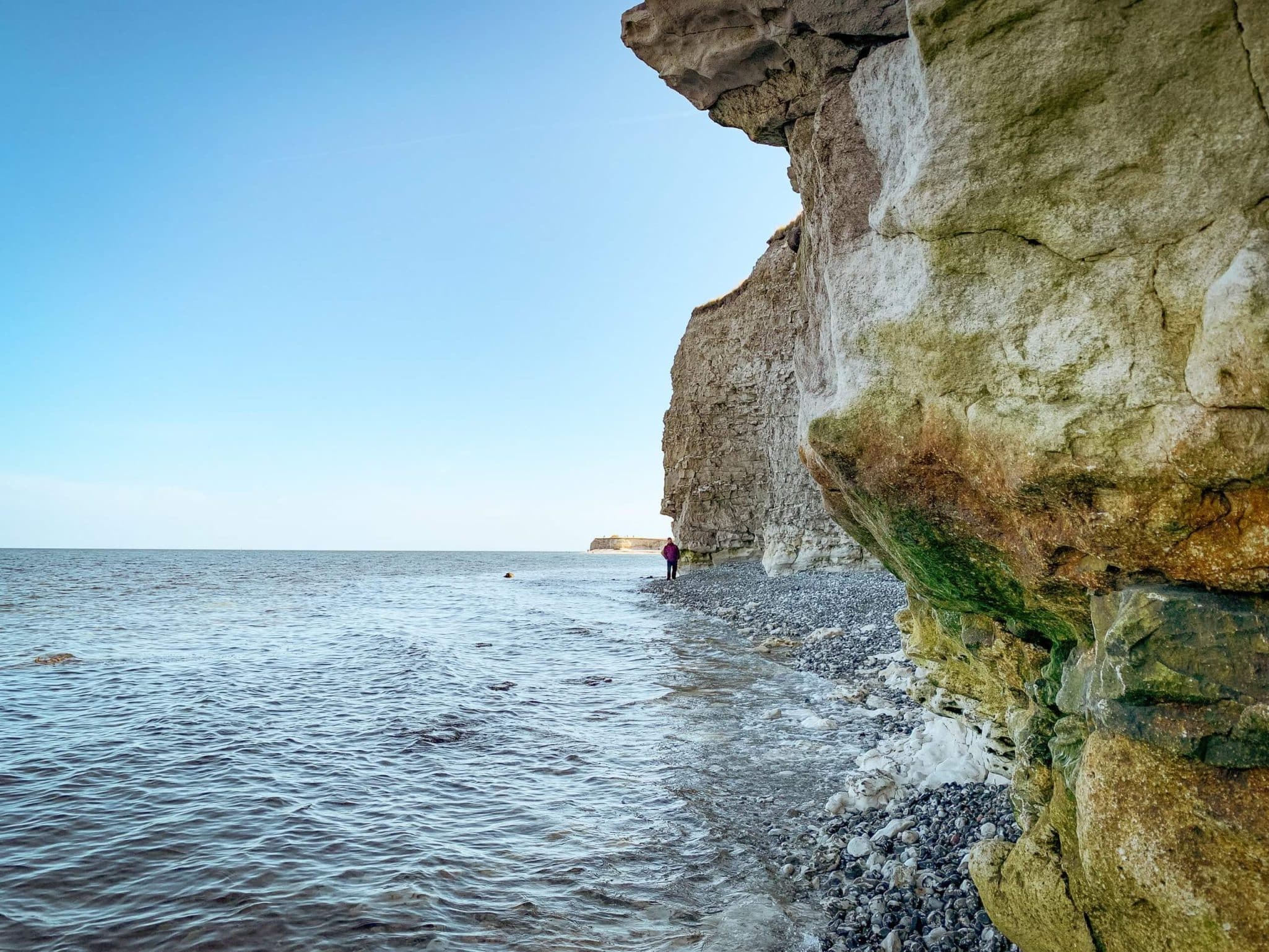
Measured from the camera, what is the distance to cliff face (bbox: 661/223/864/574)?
33250mm

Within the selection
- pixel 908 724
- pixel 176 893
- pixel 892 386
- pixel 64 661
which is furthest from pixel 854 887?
pixel 64 661

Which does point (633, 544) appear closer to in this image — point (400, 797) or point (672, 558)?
point (672, 558)

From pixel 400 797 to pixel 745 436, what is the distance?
33981 millimetres

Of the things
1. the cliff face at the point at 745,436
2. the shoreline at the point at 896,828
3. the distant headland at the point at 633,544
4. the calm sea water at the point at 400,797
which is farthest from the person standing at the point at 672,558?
the distant headland at the point at 633,544

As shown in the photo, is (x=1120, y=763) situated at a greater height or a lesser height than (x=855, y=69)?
lesser

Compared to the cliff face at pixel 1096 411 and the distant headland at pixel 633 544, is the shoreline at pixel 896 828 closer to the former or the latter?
the cliff face at pixel 1096 411

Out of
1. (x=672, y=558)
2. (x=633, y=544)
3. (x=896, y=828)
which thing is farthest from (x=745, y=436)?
(x=633, y=544)

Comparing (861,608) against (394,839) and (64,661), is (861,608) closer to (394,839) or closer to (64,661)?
(394,839)

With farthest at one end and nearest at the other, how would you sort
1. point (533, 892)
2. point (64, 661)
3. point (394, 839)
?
point (64, 661) < point (394, 839) < point (533, 892)

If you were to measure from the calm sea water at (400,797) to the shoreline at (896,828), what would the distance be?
16.0 inches

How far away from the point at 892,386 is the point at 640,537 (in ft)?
497

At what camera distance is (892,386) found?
15.5 ft

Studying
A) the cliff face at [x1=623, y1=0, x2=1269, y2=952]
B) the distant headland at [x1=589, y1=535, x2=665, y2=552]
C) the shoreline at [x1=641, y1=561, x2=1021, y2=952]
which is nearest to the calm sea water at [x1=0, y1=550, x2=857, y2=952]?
the shoreline at [x1=641, y1=561, x2=1021, y2=952]

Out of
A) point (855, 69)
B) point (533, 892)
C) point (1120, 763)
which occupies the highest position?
point (855, 69)
